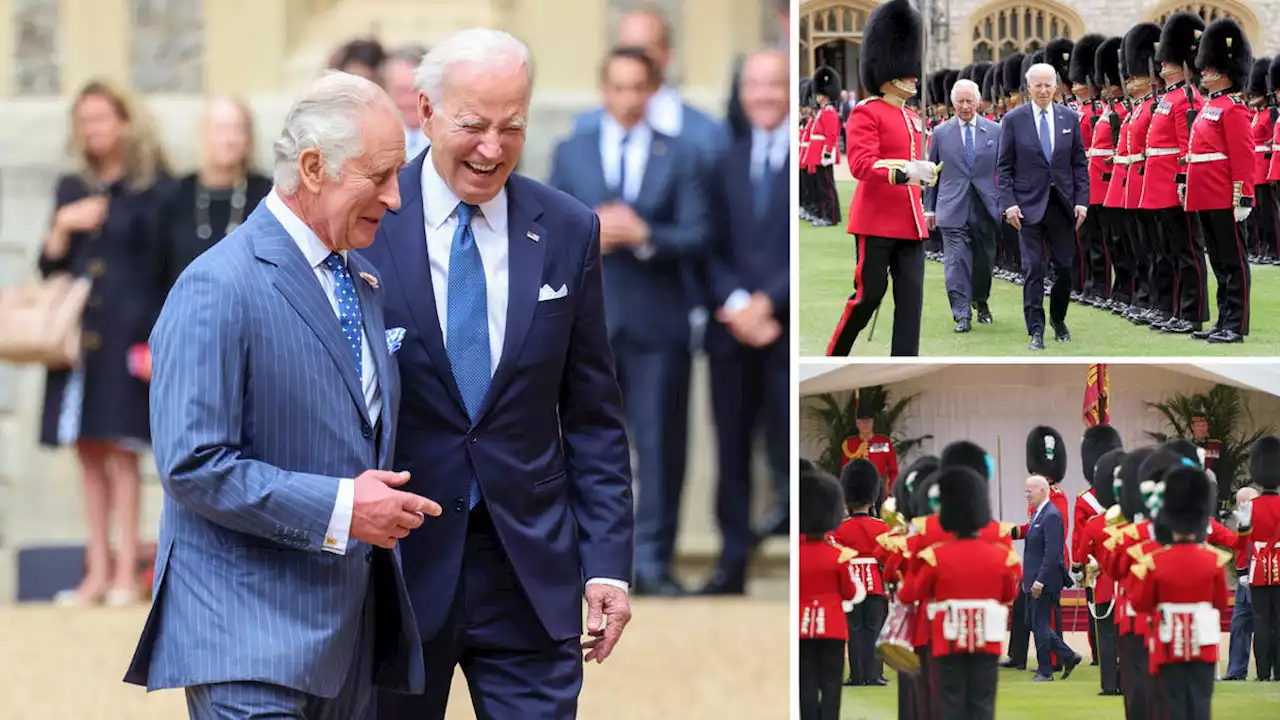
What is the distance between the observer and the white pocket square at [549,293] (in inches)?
143

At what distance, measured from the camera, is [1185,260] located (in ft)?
16.7

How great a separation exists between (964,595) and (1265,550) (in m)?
0.67

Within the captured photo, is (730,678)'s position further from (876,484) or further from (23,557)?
(23,557)

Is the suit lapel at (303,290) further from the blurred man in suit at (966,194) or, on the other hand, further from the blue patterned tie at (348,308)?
the blurred man in suit at (966,194)

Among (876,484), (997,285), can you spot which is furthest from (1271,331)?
(876,484)

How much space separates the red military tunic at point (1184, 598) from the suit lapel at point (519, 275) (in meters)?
1.87

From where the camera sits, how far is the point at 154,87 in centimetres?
890

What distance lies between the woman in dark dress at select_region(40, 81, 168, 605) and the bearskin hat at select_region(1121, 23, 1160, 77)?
3.97 metres

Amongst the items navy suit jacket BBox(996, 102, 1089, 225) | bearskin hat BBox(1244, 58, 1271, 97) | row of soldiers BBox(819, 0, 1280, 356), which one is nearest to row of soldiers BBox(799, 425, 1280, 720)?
row of soldiers BBox(819, 0, 1280, 356)

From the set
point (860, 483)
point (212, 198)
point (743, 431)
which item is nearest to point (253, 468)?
point (860, 483)

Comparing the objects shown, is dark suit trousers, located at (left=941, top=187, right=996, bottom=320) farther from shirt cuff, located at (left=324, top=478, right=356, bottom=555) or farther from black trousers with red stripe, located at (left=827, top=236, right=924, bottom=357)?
shirt cuff, located at (left=324, top=478, right=356, bottom=555)

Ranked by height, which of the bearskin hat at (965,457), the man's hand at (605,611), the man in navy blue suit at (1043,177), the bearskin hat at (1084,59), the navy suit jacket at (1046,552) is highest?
the bearskin hat at (1084,59)

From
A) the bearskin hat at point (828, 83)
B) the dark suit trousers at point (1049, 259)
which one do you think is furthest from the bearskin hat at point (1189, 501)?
the bearskin hat at point (828, 83)

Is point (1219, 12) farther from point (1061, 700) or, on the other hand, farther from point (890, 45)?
point (1061, 700)
